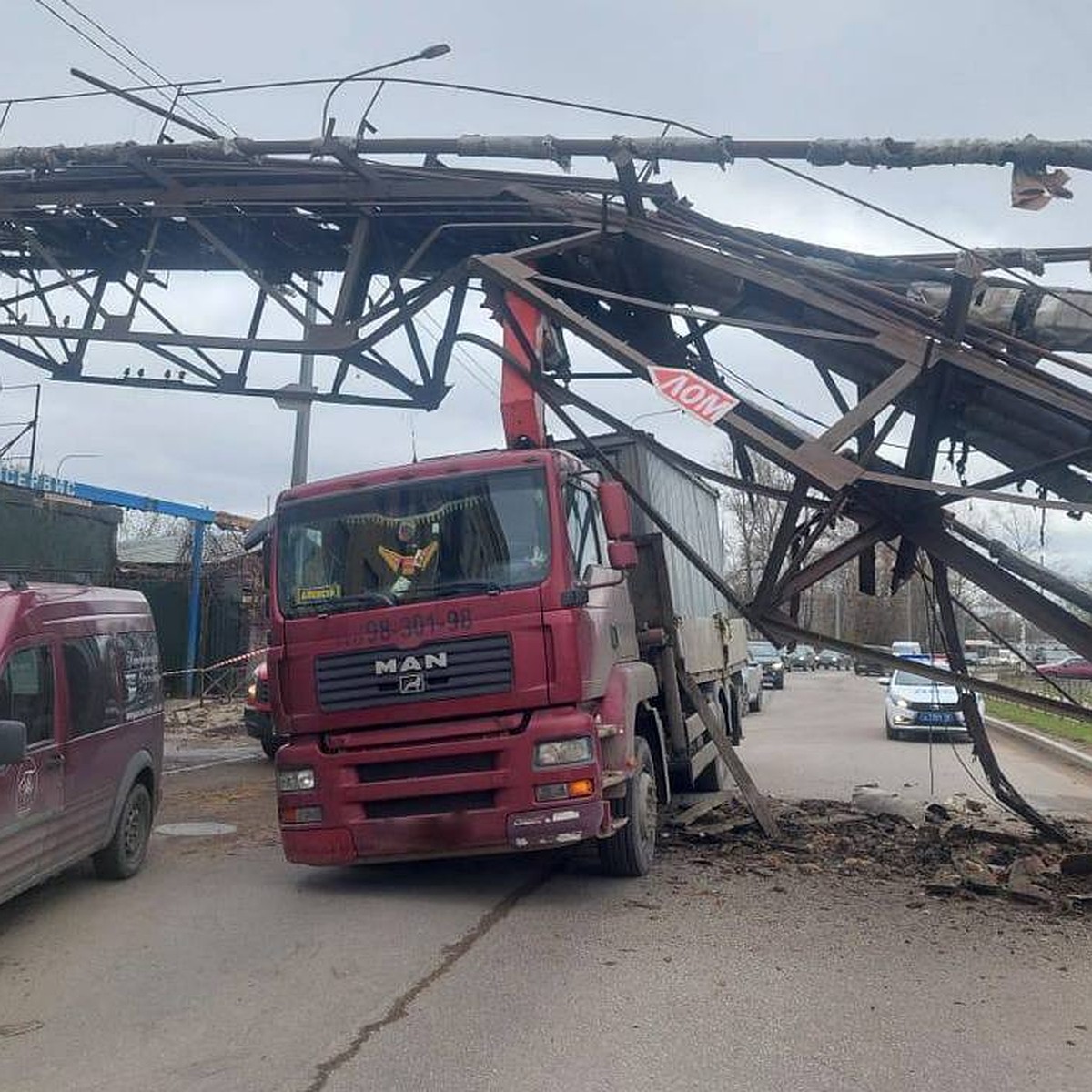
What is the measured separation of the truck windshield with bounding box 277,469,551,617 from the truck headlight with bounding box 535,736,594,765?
1048mm

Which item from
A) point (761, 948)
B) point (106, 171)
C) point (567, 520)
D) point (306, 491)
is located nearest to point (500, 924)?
point (761, 948)

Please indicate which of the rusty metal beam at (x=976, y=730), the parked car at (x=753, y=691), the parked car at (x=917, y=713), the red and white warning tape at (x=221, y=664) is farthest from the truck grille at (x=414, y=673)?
the parked car at (x=753, y=691)

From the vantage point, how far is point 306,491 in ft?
27.5

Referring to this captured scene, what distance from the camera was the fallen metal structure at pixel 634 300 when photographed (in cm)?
788

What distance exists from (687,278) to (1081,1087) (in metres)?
6.15

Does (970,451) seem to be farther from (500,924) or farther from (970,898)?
(500,924)

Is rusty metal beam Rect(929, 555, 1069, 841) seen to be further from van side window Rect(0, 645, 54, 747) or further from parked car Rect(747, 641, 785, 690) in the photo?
parked car Rect(747, 641, 785, 690)

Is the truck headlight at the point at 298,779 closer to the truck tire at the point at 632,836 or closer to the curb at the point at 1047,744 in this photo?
the truck tire at the point at 632,836

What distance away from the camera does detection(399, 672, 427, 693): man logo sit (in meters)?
7.58

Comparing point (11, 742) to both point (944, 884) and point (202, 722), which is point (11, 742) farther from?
point (202, 722)

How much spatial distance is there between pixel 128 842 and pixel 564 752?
3460mm

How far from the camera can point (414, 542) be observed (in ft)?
26.0

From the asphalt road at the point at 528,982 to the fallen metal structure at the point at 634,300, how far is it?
2388 mm

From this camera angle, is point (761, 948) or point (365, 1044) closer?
point (365, 1044)
